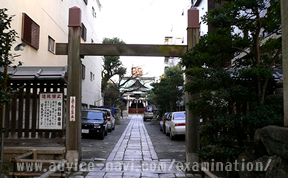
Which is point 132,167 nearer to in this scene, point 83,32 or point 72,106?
point 72,106

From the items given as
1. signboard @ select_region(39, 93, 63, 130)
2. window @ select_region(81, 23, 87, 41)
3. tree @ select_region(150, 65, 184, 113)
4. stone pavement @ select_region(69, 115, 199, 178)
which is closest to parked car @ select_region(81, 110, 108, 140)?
stone pavement @ select_region(69, 115, 199, 178)

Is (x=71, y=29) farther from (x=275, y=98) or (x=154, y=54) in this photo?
(x=275, y=98)

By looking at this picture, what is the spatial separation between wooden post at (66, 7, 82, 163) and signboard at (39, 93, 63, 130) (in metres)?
0.29

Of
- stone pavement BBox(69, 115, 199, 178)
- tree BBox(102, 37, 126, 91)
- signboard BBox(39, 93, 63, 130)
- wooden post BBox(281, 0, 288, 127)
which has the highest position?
tree BBox(102, 37, 126, 91)

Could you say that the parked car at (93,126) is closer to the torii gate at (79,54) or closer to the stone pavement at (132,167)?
the stone pavement at (132,167)

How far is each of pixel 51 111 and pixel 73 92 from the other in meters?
0.94

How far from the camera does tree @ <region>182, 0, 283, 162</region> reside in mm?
5859

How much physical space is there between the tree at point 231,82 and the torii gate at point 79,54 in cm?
182

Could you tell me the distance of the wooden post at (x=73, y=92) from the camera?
328 inches

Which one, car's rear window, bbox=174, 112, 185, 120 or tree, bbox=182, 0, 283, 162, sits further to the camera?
car's rear window, bbox=174, 112, 185, 120

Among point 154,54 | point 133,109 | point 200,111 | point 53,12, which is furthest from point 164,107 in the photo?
point 133,109

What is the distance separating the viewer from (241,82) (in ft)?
21.3

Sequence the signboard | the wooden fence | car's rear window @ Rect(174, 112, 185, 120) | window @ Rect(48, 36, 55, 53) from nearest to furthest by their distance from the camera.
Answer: the wooden fence → the signboard → window @ Rect(48, 36, 55, 53) → car's rear window @ Rect(174, 112, 185, 120)

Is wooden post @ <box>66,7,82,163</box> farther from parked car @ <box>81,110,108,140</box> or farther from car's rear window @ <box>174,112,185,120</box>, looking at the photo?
car's rear window @ <box>174,112,185,120</box>
